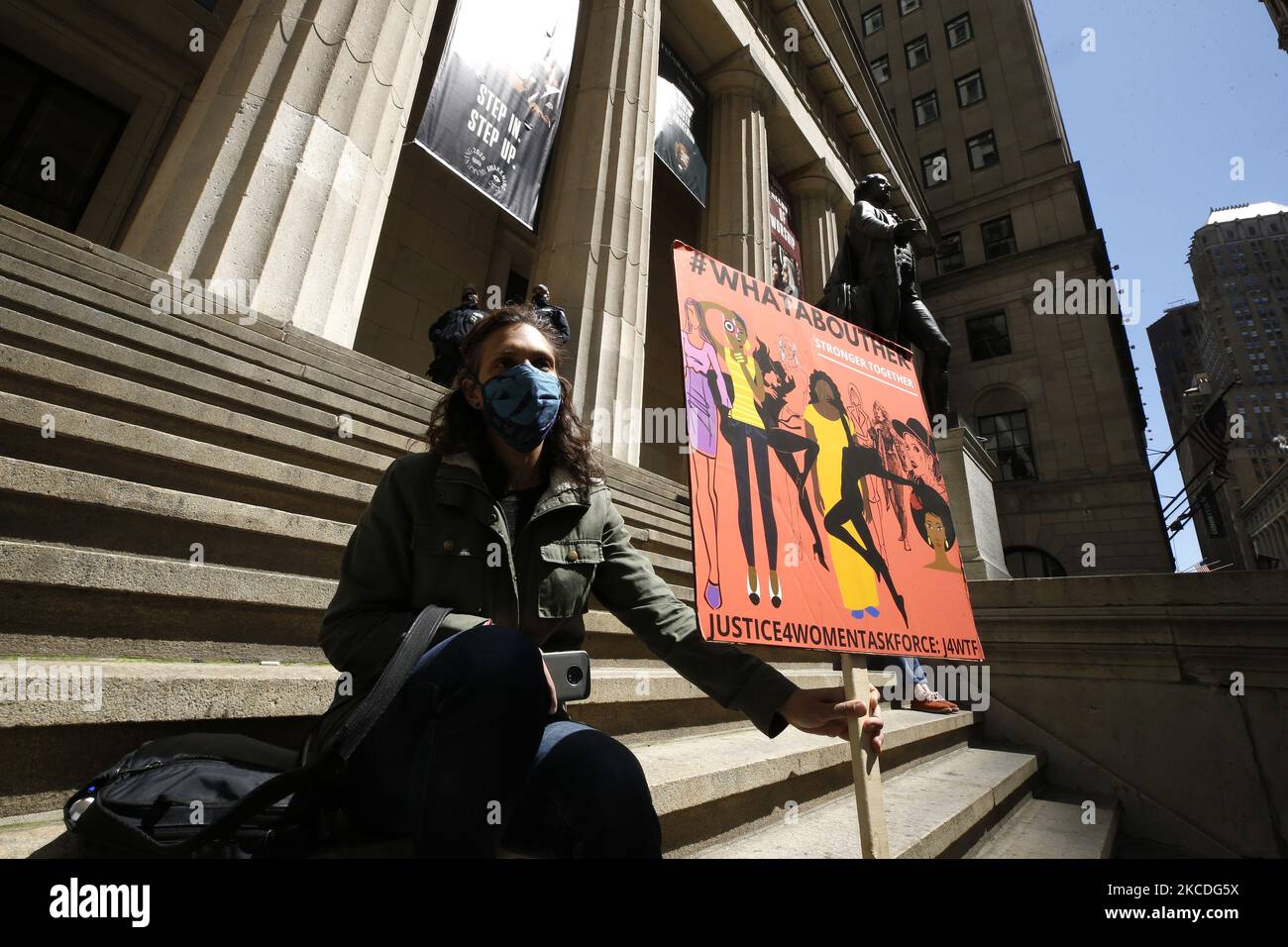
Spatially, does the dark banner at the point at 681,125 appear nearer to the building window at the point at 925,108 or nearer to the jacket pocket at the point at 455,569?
the jacket pocket at the point at 455,569

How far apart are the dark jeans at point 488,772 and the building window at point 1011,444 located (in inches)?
859

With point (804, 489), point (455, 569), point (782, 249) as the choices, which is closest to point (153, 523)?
point (455, 569)

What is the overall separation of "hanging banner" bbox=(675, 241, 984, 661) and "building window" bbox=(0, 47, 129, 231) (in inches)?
392

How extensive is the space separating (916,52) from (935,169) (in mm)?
7272

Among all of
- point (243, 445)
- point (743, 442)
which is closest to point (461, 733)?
point (743, 442)

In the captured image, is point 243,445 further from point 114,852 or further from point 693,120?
point 693,120

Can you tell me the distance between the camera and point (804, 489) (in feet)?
6.22

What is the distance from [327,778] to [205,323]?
3.97 m

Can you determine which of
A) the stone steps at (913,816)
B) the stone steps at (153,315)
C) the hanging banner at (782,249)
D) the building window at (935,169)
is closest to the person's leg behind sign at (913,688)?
the stone steps at (913,816)

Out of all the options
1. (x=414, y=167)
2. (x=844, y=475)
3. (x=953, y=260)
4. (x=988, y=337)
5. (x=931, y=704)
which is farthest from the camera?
(x=953, y=260)

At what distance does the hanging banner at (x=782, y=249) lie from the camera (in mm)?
12336

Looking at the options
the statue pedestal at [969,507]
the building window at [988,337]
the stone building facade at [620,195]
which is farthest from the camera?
the building window at [988,337]

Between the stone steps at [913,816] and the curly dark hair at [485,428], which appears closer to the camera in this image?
the curly dark hair at [485,428]

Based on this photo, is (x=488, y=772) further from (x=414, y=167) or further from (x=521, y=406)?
(x=414, y=167)
